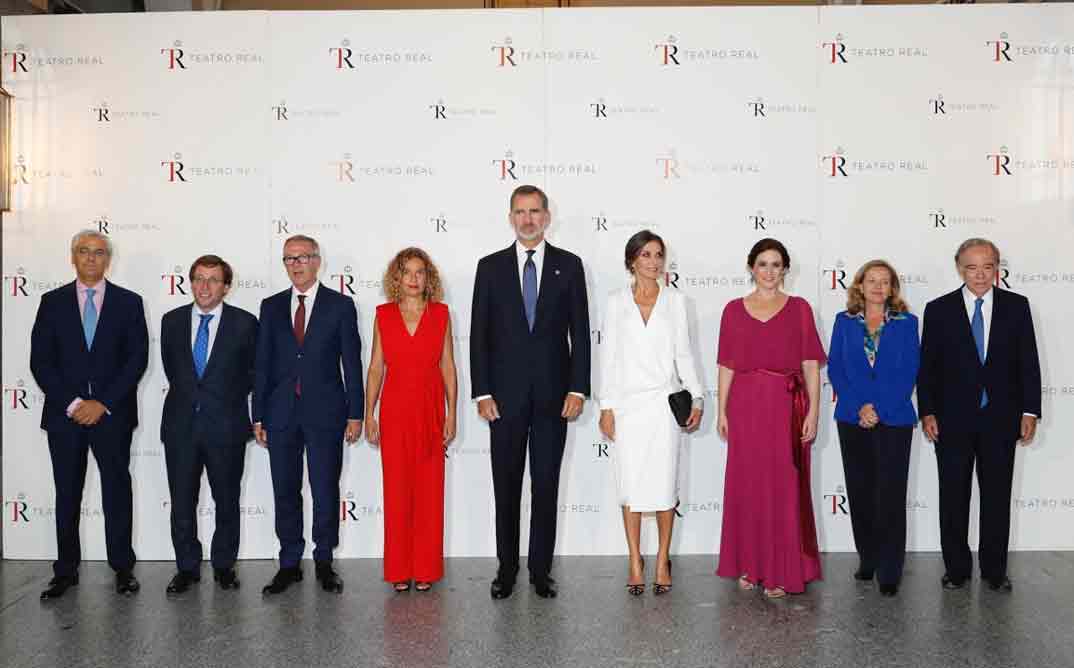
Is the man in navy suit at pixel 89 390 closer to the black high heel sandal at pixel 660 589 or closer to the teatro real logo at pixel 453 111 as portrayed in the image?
the teatro real logo at pixel 453 111

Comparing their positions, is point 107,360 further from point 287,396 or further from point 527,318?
point 527,318

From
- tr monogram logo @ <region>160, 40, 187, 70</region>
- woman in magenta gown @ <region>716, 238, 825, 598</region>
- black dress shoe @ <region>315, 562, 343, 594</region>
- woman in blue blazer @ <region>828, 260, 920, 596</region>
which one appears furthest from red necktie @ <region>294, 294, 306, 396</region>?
woman in blue blazer @ <region>828, 260, 920, 596</region>

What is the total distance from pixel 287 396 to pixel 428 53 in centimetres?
229

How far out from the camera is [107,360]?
5176 mm

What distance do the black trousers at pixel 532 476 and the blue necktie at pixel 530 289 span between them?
0.47 m

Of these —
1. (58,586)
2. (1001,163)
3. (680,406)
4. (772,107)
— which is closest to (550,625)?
(680,406)

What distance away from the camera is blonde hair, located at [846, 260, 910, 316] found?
16.7ft

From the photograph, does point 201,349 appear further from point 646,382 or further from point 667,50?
point 667,50

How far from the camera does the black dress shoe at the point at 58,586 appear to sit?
16.5ft

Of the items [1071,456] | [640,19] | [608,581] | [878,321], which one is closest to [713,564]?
[608,581]

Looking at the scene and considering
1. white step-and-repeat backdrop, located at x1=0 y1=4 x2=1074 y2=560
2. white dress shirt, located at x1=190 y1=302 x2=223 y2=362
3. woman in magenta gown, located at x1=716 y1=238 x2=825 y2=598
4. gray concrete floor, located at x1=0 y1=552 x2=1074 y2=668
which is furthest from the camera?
white step-and-repeat backdrop, located at x1=0 y1=4 x2=1074 y2=560

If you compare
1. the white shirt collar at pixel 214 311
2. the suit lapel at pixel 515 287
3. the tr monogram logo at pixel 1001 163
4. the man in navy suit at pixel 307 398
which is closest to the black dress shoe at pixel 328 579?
the man in navy suit at pixel 307 398

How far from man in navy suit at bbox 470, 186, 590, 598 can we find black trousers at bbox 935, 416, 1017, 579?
75.2 inches

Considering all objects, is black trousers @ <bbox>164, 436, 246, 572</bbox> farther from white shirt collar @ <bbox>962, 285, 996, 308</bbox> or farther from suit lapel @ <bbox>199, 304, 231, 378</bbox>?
white shirt collar @ <bbox>962, 285, 996, 308</bbox>
